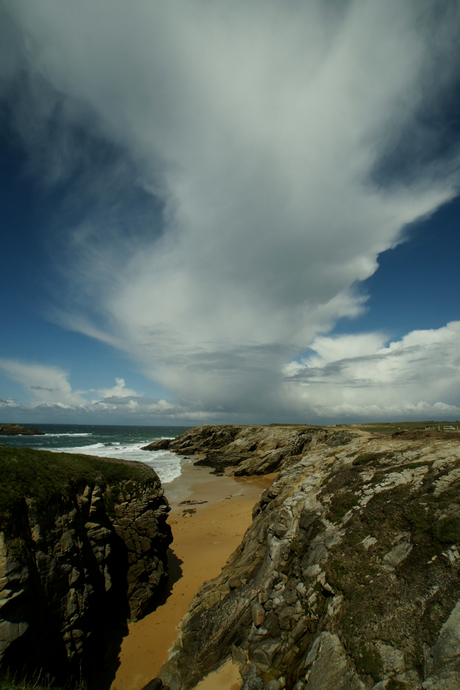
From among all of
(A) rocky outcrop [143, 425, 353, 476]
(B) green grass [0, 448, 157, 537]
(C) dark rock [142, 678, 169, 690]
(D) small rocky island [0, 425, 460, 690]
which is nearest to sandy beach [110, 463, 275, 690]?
(D) small rocky island [0, 425, 460, 690]

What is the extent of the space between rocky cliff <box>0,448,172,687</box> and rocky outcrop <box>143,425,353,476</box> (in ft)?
67.7

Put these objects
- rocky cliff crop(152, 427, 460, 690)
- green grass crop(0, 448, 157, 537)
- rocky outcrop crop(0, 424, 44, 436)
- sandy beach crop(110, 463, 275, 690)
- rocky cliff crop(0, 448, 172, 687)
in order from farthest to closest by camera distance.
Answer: rocky outcrop crop(0, 424, 44, 436) < sandy beach crop(110, 463, 275, 690) < green grass crop(0, 448, 157, 537) < rocky cliff crop(0, 448, 172, 687) < rocky cliff crop(152, 427, 460, 690)

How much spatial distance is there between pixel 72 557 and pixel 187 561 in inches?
365

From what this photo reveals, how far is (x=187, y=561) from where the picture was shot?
57.5ft

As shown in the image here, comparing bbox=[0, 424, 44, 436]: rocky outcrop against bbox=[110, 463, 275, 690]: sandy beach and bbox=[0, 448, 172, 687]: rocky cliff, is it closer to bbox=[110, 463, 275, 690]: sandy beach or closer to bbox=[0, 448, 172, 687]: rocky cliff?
bbox=[110, 463, 275, 690]: sandy beach

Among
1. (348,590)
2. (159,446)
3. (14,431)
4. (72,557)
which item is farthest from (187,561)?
(14,431)

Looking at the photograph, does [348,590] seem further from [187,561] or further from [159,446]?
[159,446]

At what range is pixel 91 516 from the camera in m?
12.5

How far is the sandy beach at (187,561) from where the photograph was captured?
10.6 metres

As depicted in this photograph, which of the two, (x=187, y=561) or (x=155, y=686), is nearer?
(x=155, y=686)

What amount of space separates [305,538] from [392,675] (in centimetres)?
527

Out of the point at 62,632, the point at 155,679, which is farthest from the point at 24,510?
the point at 155,679

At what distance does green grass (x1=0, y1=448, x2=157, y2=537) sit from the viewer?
933 cm

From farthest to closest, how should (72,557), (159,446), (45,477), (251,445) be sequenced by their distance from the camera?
1. (159,446)
2. (251,445)
3. (45,477)
4. (72,557)
